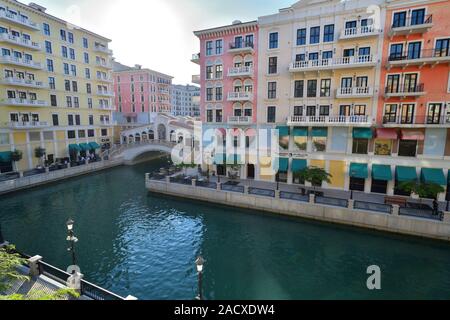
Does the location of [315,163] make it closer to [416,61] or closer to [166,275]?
[416,61]

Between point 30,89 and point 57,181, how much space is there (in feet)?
43.6

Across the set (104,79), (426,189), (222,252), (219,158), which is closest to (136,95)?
(104,79)

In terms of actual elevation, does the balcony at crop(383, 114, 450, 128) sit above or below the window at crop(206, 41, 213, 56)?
below

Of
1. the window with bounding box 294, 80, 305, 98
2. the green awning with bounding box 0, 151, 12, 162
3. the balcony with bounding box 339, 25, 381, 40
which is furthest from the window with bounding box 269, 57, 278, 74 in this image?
the green awning with bounding box 0, 151, 12, 162

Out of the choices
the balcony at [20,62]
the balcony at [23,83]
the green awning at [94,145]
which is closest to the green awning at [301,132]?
the green awning at [94,145]

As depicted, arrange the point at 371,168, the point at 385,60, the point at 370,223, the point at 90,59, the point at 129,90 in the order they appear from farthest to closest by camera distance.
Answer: the point at 129,90 < the point at 90,59 < the point at 371,168 < the point at 385,60 < the point at 370,223

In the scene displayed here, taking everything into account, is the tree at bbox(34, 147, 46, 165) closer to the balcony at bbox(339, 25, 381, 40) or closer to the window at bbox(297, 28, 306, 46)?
the window at bbox(297, 28, 306, 46)

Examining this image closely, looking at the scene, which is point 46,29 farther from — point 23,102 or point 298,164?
point 298,164

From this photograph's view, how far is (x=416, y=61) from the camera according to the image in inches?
788

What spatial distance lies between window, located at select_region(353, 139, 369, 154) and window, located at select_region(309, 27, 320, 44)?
35.6 feet

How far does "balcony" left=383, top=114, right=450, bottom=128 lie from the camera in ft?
66.2

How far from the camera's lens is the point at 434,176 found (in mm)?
20484

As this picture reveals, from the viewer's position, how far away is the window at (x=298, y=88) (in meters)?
25.2

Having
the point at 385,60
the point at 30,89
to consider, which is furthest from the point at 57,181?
the point at 385,60
